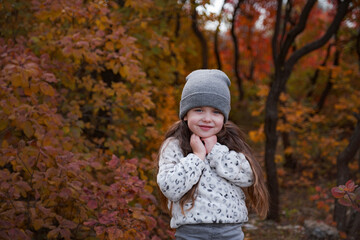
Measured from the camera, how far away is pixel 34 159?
282 centimetres

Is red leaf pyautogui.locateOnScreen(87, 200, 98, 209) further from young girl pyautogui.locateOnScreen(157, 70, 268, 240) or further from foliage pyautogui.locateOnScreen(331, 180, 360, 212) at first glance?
foliage pyautogui.locateOnScreen(331, 180, 360, 212)

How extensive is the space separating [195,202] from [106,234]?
102cm

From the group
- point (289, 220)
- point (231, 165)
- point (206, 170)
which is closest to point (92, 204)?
point (206, 170)

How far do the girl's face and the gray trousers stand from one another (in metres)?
0.50

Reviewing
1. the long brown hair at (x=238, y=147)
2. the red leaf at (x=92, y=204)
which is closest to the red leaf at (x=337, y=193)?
the long brown hair at (x=238, y=147)

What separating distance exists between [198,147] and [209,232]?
1.48ft

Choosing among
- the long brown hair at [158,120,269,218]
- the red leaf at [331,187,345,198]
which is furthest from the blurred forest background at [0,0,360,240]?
the long brown hair at [158,120,269,218]

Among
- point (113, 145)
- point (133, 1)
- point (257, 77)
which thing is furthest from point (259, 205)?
point (257, 77)

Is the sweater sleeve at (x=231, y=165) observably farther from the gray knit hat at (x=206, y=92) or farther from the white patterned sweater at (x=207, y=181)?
the gray knit hat at (x=206, y=92)

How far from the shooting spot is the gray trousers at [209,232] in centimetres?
204

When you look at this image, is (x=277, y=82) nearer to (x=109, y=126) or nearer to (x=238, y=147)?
(x=109, y=126)

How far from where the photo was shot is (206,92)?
216cm

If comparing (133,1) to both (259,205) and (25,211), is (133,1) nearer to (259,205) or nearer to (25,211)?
(25,211)

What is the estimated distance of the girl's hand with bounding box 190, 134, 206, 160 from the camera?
213cm
